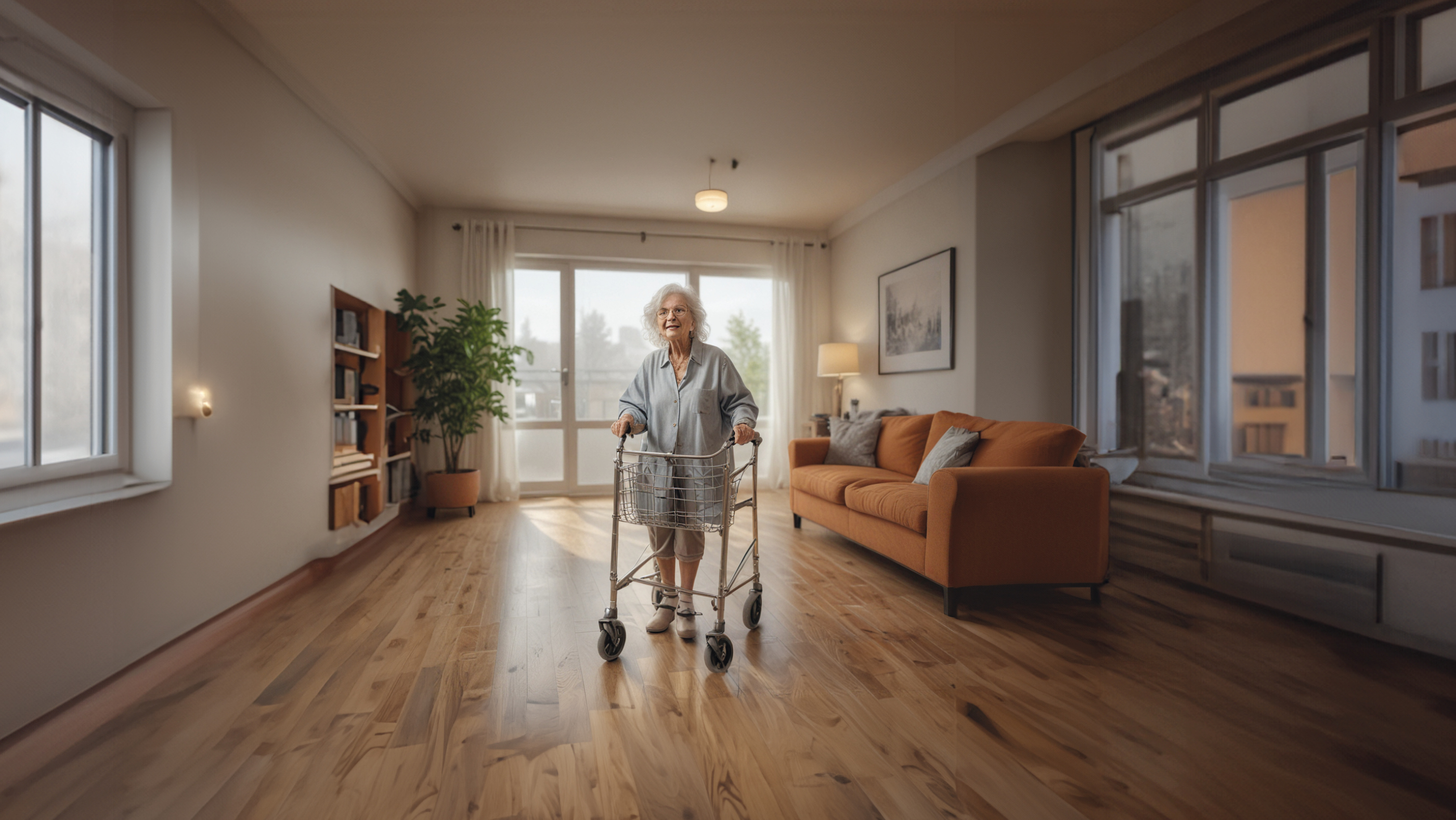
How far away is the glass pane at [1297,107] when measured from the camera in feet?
8.92

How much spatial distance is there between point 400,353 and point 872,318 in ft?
14.1

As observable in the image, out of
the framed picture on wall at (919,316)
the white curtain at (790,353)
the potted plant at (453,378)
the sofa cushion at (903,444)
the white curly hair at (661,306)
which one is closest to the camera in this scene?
the white curly hair at (661,306)

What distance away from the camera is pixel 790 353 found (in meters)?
6.90

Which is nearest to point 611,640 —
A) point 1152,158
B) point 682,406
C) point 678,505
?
point 678,505

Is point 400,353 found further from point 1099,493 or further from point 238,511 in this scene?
point 1099,493

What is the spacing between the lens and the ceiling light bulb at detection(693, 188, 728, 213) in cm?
502

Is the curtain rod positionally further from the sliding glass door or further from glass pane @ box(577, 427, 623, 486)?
glass pane @ box(577, 427, 623, 486)

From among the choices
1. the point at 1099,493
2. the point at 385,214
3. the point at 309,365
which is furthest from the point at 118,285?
the point at 1099,493

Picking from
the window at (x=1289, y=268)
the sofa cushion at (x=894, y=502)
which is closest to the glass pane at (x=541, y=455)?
the sofa cushion at (x=894, y=502)

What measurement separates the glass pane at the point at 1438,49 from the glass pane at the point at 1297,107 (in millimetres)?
185

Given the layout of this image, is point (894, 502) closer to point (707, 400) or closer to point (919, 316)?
point (707, 400)

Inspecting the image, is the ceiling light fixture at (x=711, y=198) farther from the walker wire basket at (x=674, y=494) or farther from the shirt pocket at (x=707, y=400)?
the walker wire basket at (x=674, y=494)

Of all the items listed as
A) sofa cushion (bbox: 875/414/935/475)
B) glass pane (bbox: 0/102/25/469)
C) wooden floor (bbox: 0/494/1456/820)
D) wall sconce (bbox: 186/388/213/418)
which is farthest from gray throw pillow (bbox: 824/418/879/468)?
glass pane (bbox: 0/102/25/469)

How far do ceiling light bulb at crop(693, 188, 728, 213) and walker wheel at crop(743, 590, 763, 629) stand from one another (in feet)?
11.0
